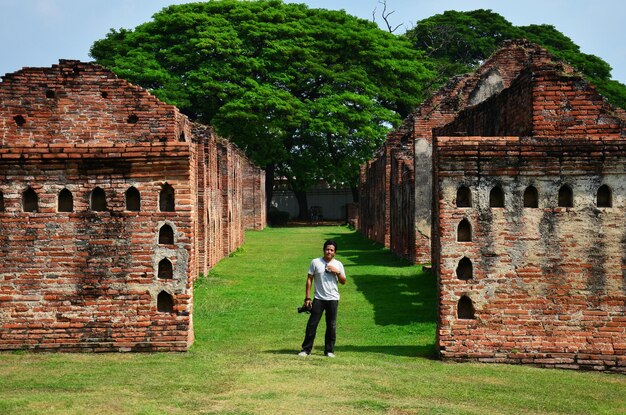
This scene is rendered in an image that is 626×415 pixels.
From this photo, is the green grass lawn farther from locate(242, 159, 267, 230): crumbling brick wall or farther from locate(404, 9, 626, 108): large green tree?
locate(404, 9, 626, 108): large green tree

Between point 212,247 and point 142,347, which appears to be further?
point 212,247

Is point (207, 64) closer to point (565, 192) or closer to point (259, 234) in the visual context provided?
point (259, 234)

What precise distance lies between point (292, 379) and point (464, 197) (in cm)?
278

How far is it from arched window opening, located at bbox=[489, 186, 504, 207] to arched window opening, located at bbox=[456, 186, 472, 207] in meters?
0.22

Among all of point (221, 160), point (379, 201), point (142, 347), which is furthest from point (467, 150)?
point (379, 201)

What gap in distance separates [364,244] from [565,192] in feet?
68.4

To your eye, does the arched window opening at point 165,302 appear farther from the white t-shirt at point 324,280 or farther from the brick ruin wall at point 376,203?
the brick ruin wall at point 376,203

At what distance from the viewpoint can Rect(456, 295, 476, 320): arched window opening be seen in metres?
9.01

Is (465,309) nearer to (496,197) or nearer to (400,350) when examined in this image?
(400,350)

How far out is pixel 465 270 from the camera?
357 inches

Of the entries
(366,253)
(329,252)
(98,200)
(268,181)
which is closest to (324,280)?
(329,252)

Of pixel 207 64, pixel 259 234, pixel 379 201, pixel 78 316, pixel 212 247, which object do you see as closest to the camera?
pixel 78 316

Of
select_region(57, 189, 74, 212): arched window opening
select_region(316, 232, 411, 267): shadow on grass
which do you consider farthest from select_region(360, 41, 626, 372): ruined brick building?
select_region(316, 232, 411, 267): shadow on grass

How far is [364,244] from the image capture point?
2981 cm
